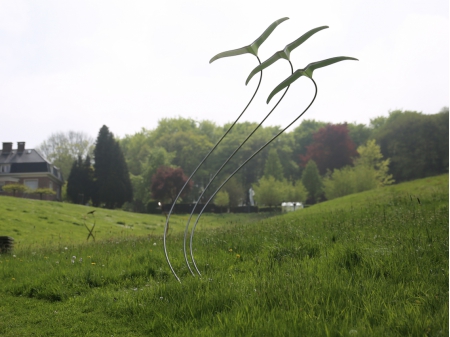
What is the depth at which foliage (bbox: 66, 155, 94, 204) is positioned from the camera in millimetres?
56906

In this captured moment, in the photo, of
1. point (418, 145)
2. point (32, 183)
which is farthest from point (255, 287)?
point (32, 183)

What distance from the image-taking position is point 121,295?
19.1 ft

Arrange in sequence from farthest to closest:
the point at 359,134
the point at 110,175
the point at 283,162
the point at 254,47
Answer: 1. the point at 359,134
2. the point at 283,162
3. the point at 110,175
4. the point at 254,47

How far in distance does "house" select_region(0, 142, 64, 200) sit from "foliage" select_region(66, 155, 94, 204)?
3387 millimetres

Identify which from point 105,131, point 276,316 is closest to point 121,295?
point 276,316

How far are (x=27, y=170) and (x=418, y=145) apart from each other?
51.6 meters

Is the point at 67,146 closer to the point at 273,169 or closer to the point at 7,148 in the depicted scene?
the point at 7,148

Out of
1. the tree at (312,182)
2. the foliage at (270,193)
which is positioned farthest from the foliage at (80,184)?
the tree at (312,182)

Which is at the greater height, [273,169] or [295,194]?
[273,169]

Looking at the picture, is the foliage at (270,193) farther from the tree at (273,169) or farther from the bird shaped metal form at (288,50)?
the bird shaped metal form at (288,50)

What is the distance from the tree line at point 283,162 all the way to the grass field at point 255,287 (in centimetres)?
3796

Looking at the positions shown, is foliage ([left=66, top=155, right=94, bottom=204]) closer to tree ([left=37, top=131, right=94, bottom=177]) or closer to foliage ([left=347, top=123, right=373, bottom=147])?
tree ([left=37, top=131, right=94, bottom=177])

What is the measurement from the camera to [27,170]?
58.9 metres

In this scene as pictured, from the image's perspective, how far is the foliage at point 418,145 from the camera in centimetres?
5384
